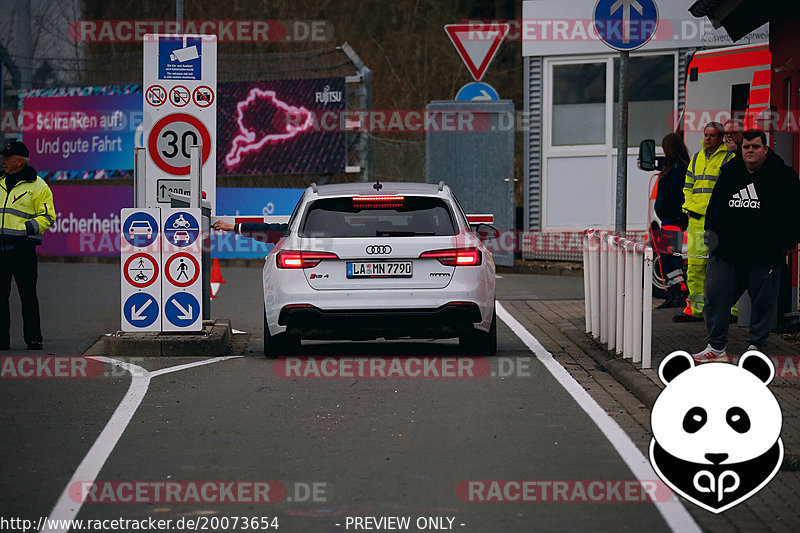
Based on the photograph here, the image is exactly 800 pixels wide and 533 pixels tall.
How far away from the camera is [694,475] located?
22.2 feet

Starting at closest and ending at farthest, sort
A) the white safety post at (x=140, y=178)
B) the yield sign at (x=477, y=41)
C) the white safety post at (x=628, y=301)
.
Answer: the white safety post at (x=628, y=301), the white safety post at (x=140, y=178), the yield sign at (x=477, y=41)

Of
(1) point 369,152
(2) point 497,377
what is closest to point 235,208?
(1) point 369,152

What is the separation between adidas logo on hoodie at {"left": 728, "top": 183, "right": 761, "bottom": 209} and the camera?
11.1m

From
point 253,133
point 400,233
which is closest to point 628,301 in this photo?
point 400,233

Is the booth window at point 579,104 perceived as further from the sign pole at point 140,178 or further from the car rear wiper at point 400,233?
the car rear wiper at point 400,233

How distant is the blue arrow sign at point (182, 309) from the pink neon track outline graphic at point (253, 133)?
14.9 m

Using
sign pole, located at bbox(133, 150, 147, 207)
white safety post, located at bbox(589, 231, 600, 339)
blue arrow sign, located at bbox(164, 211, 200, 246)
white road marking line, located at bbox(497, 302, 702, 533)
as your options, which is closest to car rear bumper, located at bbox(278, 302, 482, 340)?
white road marking line, located at bbox(497, 302, 702, 533)

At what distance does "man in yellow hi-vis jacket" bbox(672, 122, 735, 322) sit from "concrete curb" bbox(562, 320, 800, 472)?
136 cm

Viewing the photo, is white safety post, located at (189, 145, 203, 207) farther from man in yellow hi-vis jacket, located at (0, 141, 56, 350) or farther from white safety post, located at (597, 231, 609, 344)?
white safety post, located at (597, 231, 609, 344)

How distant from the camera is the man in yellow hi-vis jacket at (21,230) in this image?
13578 mm

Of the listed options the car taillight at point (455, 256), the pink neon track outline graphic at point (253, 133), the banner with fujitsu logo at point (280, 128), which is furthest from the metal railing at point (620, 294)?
the pink neon track outline graphic at point (253, 133)

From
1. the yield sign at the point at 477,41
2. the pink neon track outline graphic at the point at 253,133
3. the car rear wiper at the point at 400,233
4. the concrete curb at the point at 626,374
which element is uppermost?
the yield sign at the point at 477,41

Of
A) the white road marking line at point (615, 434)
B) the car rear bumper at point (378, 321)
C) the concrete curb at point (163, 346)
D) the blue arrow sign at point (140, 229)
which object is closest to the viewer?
the white road marking line at point (615, 434)

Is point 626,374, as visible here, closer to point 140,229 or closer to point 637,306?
point 637,306
